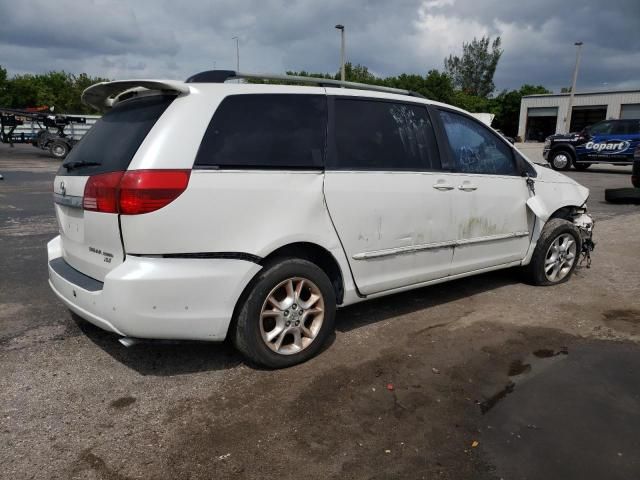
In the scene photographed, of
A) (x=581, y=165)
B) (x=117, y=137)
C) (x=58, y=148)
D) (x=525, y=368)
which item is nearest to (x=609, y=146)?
(x=581, y=165)

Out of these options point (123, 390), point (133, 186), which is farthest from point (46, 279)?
point (133, 186)

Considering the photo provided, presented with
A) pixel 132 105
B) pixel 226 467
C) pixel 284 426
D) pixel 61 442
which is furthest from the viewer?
pixel 132 105

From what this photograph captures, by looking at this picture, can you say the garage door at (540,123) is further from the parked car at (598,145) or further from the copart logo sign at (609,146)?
the copart logo sign at (609,146)

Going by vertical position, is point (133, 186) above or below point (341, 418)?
above

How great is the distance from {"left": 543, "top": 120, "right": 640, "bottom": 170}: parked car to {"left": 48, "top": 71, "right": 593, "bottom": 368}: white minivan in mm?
16622

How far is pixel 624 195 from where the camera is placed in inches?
438

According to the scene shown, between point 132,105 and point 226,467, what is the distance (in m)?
2.25

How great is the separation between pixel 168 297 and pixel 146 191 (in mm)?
586

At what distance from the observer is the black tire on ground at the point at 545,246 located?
4.90 metres

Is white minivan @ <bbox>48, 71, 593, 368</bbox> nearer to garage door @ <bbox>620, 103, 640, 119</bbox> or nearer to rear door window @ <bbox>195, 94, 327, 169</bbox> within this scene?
rear door window @ <bbox>195, 94, 327, 169</bbox>

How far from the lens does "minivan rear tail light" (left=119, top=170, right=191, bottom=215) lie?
2693mm

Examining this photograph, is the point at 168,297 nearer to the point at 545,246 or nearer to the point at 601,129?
the point at 545,246

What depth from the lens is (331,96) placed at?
3473 millimetres

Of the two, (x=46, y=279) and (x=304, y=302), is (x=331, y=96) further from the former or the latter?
(x=46, y=279)
